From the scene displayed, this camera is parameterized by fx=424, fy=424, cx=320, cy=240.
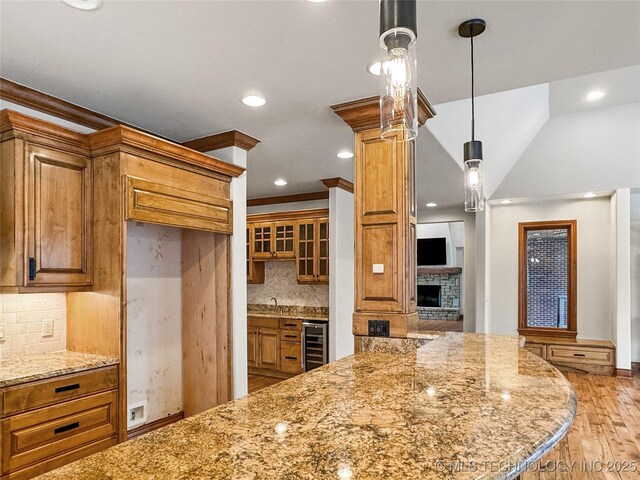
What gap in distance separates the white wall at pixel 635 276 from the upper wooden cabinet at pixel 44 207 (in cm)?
692

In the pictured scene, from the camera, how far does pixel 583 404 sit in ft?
15.1

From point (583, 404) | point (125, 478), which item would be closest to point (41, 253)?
point (125, 478)

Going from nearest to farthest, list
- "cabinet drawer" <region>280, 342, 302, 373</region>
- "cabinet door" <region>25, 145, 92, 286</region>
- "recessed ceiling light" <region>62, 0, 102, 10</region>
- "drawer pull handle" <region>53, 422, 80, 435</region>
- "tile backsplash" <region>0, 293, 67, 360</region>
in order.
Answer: "recessed ceiling light" <region>62, 0, 102, 10</region>
"drawer pull handle" <region>53, 422, 80, 435</region>
"cabinet door" <region>25, 145, 92, 286</region>
"tile backsplash" <region>0, 293, 67, 360</region>
"cabinet drawer" <region>280, 342, 302, 373</region>

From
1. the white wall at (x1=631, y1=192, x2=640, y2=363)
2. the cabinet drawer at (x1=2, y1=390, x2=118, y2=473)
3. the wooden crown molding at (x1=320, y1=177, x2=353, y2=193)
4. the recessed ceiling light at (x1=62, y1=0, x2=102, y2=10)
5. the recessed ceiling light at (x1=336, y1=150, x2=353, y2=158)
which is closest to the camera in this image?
the recessed ceiling light at (x1=62, y1=0, x2=102, y2=10)

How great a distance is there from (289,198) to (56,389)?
431 cm

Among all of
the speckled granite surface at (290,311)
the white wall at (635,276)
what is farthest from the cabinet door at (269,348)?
the white wall at (635,276)

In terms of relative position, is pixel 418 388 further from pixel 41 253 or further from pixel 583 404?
pixel 583 404

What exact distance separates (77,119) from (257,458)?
2801mm

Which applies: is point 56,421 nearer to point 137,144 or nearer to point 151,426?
point 151,426

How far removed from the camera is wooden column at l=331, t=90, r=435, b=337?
2730 mm

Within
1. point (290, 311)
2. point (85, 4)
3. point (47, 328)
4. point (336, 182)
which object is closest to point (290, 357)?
point (290, 311)

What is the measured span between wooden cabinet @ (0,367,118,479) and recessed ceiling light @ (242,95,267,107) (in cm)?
189

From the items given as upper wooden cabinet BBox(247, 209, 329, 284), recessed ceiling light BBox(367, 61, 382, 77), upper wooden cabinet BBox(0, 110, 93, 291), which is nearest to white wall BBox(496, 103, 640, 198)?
upper wooden cabinet BBox(247, 209, 329, 284)

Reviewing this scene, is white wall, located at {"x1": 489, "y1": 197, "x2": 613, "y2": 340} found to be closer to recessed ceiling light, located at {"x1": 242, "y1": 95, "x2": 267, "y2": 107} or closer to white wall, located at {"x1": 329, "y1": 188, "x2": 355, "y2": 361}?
white wall, located at {"x1": 329, "y1": 188, "x2": 355, "y2": 361}
